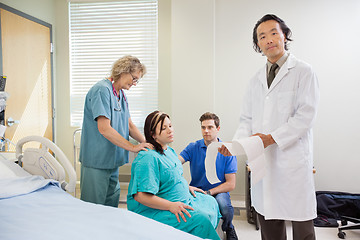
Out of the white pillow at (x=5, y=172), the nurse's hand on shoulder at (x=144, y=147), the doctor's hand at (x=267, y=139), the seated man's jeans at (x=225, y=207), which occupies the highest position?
the doctor's hand at (x=267, y=139)

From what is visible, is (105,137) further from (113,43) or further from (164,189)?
(113,43)

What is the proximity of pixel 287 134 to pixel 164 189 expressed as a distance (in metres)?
0.67

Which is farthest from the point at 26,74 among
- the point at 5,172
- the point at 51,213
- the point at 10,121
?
the point at 51,213

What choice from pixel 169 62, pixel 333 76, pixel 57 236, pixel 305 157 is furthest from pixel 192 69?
pixel 57 236

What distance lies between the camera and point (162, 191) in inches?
65.1

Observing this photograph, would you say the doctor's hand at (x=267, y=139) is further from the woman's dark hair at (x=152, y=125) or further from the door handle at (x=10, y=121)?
the door handle at (x=10, y=121)

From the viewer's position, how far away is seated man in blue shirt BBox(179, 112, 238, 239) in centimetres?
220

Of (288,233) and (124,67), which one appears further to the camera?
(288,233)

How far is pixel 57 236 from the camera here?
116 cm

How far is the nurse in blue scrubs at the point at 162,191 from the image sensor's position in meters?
1.57

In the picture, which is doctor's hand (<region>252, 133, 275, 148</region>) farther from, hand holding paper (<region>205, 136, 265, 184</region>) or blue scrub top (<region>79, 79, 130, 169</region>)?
blue scrub top (<region>79, 79, 130, 169</region>)

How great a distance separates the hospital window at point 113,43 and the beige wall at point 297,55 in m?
0.35

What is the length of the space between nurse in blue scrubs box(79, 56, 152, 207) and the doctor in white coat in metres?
0.69

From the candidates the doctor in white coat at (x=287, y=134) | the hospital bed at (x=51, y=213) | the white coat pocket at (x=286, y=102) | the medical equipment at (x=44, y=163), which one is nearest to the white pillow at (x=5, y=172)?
the hospital bed at (x=51, y=213)
